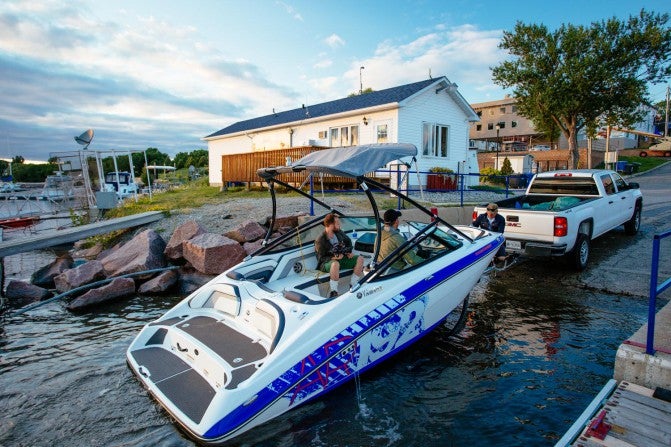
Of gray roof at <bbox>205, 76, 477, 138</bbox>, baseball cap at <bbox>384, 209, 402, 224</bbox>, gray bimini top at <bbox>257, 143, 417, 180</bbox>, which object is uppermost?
gray roof at <bbox>205, 76, 477, 138</bbox>

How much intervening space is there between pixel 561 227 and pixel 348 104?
1552cm

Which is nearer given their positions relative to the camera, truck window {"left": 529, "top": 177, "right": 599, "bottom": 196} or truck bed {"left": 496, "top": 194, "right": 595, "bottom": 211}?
truck bed {"left": 496, "top": 194, "right": 595, "bottom": 211}

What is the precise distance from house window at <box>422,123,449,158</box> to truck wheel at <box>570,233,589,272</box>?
11500 mm

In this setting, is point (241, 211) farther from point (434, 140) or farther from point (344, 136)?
point (434, 140)

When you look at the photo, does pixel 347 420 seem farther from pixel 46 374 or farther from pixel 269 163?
pixel 269 163

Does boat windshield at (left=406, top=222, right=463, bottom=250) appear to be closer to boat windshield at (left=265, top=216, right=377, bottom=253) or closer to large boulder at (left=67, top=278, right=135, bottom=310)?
boat windshield at (left=265, top=216, right=377, bottom=253)

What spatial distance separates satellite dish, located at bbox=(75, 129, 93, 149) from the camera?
52.1 ft

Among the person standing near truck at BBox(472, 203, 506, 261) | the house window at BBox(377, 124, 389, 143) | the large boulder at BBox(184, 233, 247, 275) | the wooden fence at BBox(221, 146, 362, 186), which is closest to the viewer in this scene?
the person standing near truck at BBox(472, 203, 506, 261)

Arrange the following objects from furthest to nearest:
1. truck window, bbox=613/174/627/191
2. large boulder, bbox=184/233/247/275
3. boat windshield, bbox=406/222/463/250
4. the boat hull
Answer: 1. truck window, bbox=613/174/627/191
2. large boulder, bbox=184/233/247/275
3. boat windshield, bbox=406/222/463/250
4. the boat hull

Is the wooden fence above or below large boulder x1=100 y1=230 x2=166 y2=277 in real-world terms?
above

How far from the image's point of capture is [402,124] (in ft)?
59.1

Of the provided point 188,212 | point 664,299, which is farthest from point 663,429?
point 188,212

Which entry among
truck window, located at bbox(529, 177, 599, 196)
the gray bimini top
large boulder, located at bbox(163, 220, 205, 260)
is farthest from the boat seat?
truck window, located at bbox(529, 177, 599, 196)

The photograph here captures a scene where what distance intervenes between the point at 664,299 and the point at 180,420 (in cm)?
729
